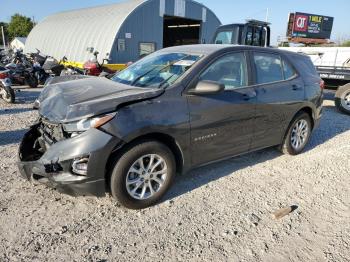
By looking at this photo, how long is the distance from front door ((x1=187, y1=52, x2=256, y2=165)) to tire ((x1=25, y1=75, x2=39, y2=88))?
392 inches

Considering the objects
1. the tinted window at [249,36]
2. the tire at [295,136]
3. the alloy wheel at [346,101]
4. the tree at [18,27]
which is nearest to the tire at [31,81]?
the tinted window at [249,36]

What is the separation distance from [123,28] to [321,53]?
11583 millimetres

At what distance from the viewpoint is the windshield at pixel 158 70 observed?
385 centimetres

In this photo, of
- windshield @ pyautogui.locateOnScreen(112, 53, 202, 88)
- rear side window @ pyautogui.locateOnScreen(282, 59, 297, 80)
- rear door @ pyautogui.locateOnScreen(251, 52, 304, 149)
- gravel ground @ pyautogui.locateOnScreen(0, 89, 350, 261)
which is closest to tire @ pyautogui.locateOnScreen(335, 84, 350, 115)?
rear door @ pyautogui.locateOnScreen(251, 52, 304, 149)

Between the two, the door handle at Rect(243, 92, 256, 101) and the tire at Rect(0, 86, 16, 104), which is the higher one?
the door handle at Rect(243, 92, 256, 101)

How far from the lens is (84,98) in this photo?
343 centimetres

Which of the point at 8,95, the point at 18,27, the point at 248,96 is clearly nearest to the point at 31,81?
the point at 8,95

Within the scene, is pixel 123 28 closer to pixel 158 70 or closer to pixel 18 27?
pixel 158 70

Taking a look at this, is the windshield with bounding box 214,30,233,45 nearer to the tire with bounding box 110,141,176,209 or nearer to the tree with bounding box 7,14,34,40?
the tire with bounding box 110,141,176,209

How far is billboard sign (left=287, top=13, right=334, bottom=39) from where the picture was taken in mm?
38728

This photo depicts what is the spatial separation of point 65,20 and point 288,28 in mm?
26214

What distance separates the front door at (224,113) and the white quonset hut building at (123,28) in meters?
15.3

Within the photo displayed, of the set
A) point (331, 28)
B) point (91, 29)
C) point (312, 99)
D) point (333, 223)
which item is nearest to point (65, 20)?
point (91, 29)

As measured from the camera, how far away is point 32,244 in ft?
9.66
